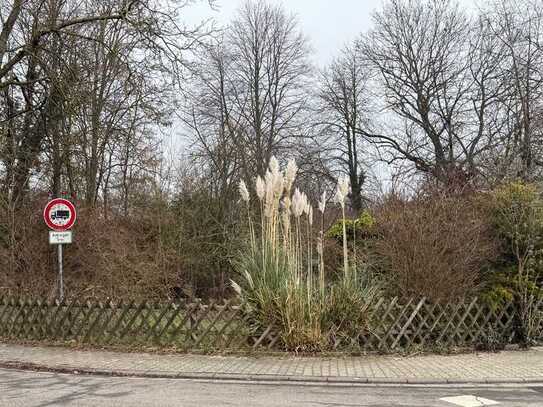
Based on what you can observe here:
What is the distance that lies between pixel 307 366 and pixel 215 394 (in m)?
1.95

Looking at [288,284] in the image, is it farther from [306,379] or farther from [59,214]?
[59,214]

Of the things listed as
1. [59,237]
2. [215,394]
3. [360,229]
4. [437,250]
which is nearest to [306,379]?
[215,394]

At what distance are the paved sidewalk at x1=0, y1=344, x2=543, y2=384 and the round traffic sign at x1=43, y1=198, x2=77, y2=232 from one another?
2544 millimetres

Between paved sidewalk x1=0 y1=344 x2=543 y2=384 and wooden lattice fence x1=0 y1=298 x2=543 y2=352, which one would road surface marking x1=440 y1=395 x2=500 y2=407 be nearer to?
paved sidewalk x1=0 y1=344 x2=543 y2=384

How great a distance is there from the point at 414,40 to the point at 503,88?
7316 millimetres

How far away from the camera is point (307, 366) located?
28.2ft

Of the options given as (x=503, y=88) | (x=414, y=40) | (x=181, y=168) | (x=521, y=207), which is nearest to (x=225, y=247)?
(x=181, y=168)

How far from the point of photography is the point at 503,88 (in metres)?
27.8

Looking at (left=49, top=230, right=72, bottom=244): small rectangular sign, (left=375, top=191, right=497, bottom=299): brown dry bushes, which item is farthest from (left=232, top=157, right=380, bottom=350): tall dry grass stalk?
(left=49, top=230, right=72, bottom=244): small rectangular sign

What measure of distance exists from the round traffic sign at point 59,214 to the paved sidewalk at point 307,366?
2.54 meters

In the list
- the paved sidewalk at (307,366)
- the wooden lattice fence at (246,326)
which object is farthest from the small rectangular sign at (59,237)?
the paved sidewalk at (307,366)

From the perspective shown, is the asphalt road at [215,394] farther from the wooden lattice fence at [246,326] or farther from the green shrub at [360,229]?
the green shrub at [360,229]

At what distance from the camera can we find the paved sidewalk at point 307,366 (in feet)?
26.2

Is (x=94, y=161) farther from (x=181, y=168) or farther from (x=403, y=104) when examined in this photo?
(x=403, y=104)
